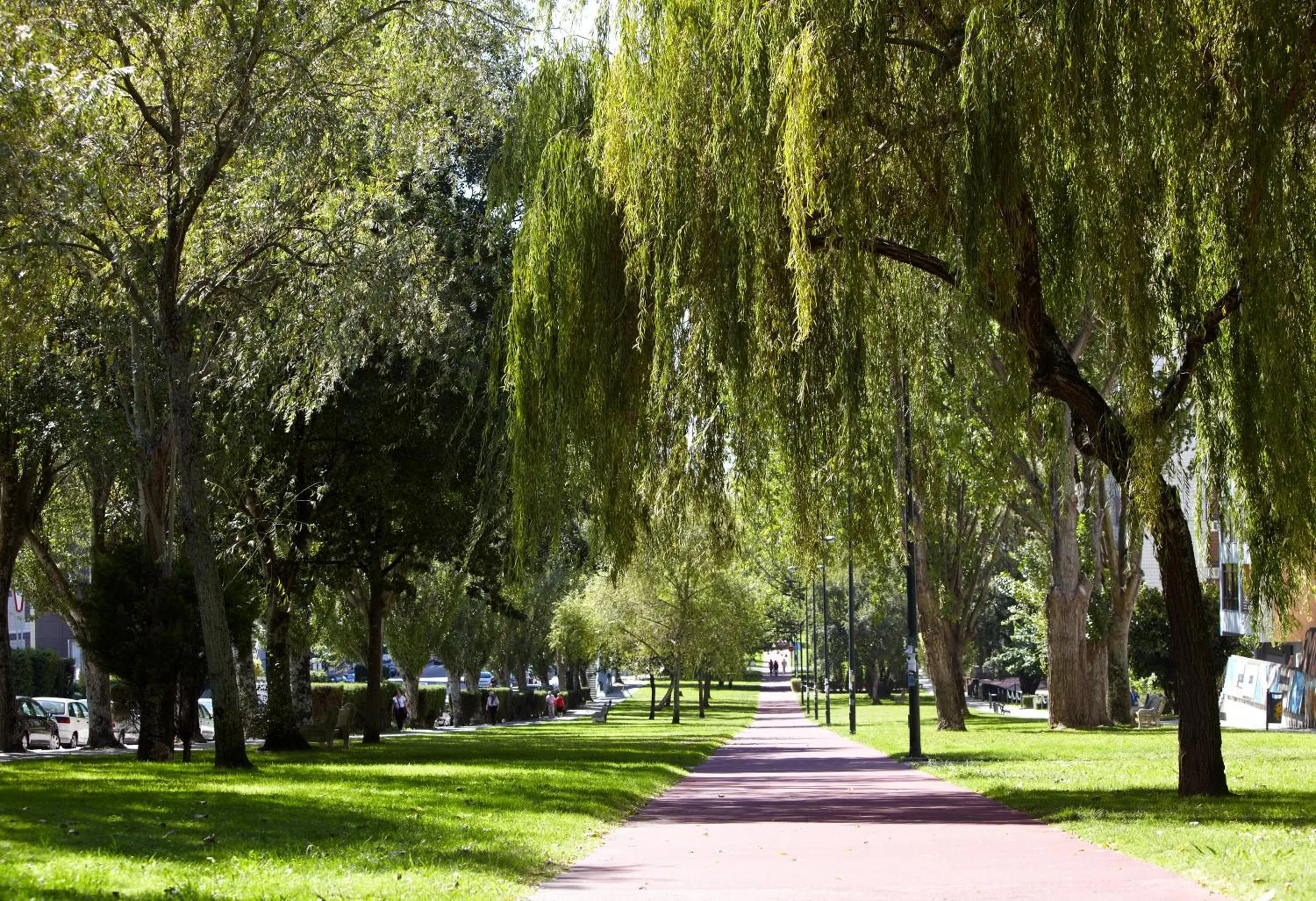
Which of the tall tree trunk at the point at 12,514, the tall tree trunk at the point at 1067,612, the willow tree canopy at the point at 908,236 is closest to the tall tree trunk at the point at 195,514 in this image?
the willow tree canopy at the point at 908,236

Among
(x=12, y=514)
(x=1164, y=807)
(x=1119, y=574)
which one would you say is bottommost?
(x=1164, y=807)

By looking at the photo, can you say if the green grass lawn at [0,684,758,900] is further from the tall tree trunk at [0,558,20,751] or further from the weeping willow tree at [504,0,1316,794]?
the tall tree trunk at [0,558,20,751]

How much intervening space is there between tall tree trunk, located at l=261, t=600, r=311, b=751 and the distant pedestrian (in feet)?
77.1

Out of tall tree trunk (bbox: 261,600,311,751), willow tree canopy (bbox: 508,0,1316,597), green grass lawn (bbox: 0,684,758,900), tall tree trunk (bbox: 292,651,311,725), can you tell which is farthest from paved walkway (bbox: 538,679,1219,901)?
tall tree trunk (bbox: 292,651,311,725)

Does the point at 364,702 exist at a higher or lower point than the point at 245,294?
lower

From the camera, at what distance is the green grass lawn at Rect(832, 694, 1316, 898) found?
1077cm

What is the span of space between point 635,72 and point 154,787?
10.0 m

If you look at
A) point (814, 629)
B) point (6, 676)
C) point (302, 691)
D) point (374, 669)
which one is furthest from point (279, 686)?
point (814, 629)

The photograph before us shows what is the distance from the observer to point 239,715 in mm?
22812

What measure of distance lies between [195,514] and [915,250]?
38.7ft

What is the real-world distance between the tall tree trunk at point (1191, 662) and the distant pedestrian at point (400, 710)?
4038 cm

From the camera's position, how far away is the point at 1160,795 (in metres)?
17.7

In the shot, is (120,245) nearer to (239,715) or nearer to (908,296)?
(239,715)

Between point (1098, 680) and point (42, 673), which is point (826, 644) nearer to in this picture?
point (1098, 680)
